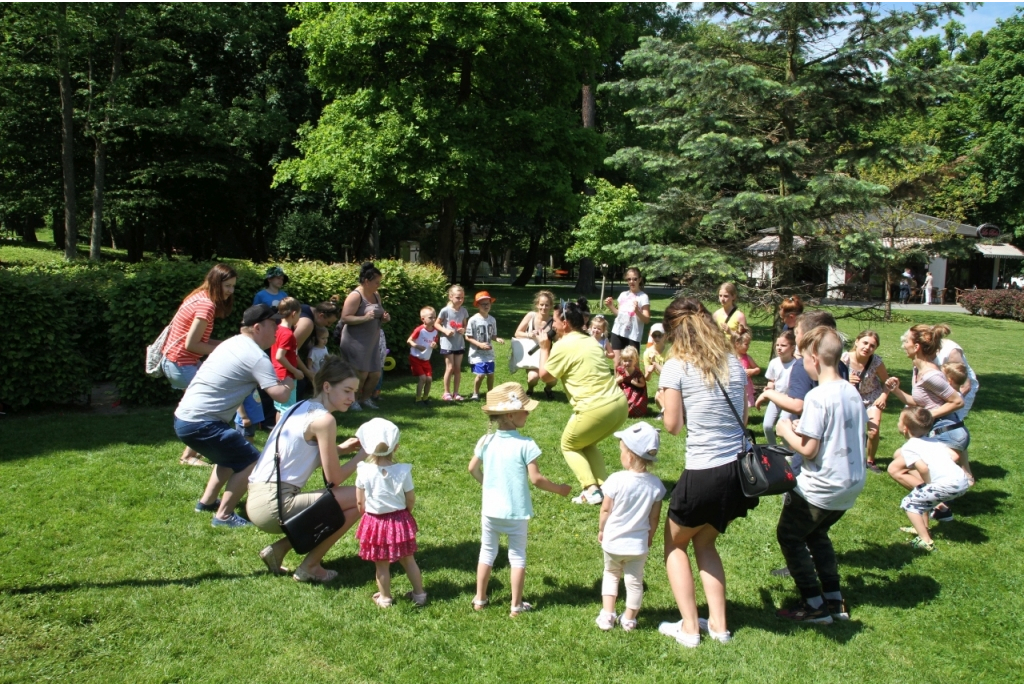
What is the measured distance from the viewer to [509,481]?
4562mm

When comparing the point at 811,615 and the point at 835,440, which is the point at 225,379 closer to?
the point at 835,440

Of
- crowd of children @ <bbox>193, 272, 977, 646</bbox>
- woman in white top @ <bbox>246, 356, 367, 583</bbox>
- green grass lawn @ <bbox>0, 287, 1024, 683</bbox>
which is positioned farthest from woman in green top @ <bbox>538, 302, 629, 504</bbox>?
woman in white top @ <bbox>246, 356, 367, 583</bbox>

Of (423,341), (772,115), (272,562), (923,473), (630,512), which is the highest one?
(772,115)

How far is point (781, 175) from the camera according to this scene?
1142 cm

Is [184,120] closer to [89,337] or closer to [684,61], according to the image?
[89,337]

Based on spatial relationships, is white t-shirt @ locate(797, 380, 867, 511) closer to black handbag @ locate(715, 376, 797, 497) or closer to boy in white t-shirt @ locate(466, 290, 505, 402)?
black handbag @ locate(715, 376, 797, 497)

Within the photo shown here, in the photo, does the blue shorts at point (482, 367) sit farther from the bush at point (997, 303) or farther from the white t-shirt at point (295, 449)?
the bush at point (997, 303)

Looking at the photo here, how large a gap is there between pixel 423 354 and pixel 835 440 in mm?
6847

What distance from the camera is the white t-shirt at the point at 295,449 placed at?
4895 millimetres

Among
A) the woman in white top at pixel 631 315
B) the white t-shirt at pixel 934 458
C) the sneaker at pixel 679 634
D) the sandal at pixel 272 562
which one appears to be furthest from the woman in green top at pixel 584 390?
the woman in white top at pixel 631 315

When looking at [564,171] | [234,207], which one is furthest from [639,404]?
[234,207]

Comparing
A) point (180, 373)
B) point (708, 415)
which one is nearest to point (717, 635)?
point (708, 415)

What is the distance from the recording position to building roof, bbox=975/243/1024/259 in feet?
131

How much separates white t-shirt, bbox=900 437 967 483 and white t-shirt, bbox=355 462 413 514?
4.32m
